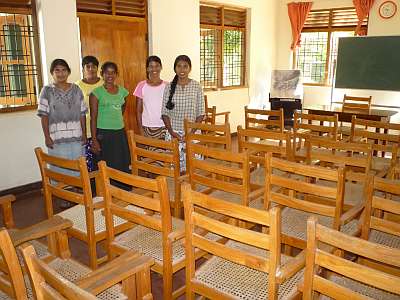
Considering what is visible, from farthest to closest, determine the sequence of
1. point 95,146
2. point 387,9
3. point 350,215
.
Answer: point 387,9 → point 95,146 → point 350,215

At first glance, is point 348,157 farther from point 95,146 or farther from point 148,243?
point 95,146

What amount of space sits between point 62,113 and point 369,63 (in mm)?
5291

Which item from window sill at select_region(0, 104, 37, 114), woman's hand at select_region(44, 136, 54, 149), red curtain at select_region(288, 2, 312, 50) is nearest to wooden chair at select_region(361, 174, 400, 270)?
woman's hand at select_region(44, 136, 54, 149)

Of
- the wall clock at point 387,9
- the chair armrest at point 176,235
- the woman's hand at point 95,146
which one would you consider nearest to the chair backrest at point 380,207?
the chair armrest at point 176,235

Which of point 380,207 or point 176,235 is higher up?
point 380,207

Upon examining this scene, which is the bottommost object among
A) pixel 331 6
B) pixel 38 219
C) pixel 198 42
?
pixel 38 219

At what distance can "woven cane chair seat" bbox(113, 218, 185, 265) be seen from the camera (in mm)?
1963

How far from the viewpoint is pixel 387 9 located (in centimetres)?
658

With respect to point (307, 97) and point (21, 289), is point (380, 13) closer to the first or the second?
point (307, 97)

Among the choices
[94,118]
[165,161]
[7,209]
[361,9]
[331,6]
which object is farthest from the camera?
[331,6]

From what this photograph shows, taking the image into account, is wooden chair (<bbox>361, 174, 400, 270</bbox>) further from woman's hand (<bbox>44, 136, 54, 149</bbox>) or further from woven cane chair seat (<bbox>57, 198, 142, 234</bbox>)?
woman's hand (<bbox>44, 136, 54, 149</bbox>)

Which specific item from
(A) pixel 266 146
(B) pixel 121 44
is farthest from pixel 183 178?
(B) pixel 121 44

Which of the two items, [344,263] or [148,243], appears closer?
[344,263]

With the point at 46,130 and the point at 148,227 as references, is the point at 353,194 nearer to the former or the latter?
the point at 148,227
